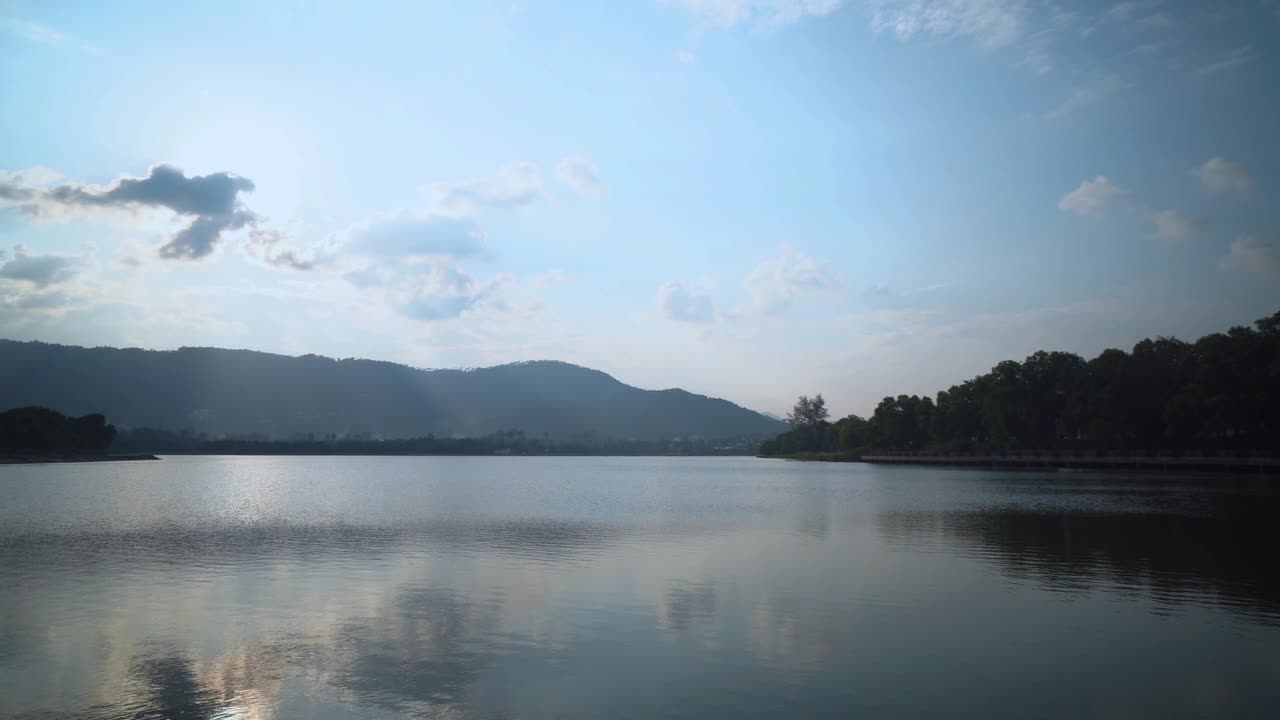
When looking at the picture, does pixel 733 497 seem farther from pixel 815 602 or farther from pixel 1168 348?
pixel 1168 348

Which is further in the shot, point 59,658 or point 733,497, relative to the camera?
point 733,497

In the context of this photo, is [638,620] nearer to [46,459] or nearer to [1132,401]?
[1132,401]

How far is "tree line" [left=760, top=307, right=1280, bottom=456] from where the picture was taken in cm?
7194

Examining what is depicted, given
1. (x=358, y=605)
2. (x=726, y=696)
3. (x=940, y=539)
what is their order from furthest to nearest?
(x=940, y=539), (x=358, y=605), (x=726, y=696)

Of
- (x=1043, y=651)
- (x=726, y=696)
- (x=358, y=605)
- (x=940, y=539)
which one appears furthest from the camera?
(x=940, y=539)

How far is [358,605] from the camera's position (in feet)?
52.7

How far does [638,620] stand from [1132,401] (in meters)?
89.3

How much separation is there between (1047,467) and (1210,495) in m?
60.2

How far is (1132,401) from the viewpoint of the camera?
87250mm

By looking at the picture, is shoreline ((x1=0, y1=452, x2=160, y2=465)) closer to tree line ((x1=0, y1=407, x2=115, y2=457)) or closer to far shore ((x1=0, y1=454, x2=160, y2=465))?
far shore ((x1=0, y1=454, x2=160, y2=465))

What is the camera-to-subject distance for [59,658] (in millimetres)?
12047

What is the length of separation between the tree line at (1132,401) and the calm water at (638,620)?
51.1 meters

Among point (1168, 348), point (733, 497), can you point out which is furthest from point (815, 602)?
point (1168, 348)

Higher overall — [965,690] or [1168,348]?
[1168,348]
